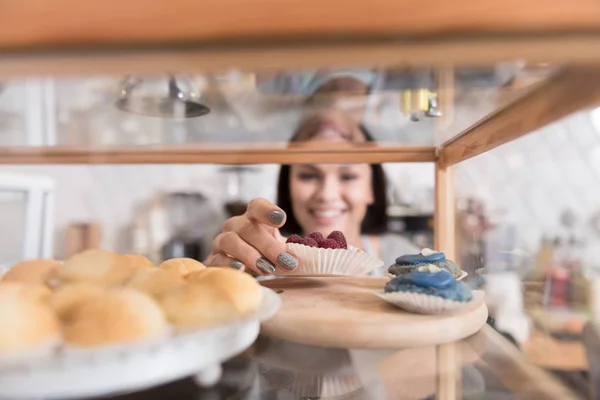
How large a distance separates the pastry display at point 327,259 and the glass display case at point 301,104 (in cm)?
11

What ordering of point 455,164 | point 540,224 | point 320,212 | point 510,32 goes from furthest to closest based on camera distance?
point 540,224 < point 320,212 < point 455,164 < point 510,32

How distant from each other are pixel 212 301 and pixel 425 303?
178 mm

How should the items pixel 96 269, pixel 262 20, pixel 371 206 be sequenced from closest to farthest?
pixel 262 20
pixel 96 269
pixel 371 206

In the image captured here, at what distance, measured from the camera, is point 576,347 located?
1.23 feet

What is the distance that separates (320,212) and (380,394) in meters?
0.79

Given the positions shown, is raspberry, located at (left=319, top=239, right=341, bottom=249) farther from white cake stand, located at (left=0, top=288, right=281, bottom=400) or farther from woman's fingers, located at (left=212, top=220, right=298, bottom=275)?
white cake stand, located at (left=0, top=288, right=281, bottom=400)

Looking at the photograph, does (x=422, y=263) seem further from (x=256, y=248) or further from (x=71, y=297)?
(x=71, y=297)

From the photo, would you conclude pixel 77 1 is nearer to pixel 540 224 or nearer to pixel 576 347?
pixel 576 347

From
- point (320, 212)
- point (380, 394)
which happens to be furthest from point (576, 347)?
point (320, 212)

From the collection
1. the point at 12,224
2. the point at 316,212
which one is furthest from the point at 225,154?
the point at 316,212

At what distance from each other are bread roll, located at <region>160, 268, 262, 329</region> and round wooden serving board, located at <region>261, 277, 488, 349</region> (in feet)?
0.21

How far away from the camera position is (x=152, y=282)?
11.7 inches

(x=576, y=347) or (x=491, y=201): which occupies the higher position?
(x=491, y=201)

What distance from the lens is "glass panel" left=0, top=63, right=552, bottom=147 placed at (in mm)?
231
